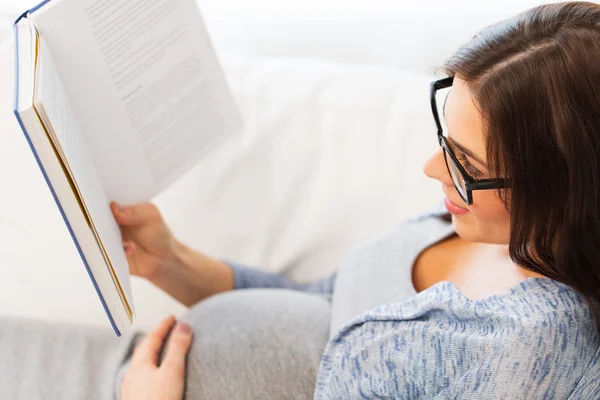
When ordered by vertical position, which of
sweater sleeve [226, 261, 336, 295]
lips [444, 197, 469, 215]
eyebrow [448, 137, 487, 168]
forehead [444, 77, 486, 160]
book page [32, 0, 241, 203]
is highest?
book page [32, 0, 241, 203]

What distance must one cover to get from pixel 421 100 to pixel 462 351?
0.53 meters

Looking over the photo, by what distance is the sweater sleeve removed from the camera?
1160mm

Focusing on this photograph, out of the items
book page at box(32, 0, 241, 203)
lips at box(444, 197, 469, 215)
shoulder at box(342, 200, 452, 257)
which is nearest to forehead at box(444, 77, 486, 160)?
lips at box(444, 197, 469, 215)

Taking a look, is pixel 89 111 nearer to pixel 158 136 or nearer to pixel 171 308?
pixel 158 136

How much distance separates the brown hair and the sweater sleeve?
452 millimetres

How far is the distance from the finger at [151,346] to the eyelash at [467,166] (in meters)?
0.49

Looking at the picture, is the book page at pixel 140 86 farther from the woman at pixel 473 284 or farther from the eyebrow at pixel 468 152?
the eyebrow at pixel 468 152

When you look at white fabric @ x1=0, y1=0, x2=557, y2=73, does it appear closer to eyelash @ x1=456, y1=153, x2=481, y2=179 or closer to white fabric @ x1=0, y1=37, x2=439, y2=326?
white fabric @ x1=0, y1=37, x2=439, y2=326

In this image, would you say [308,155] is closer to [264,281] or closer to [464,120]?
[264,281]

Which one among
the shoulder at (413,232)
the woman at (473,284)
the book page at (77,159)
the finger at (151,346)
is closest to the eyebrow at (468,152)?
the woman at (473,284)

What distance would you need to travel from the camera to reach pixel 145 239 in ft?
3.37

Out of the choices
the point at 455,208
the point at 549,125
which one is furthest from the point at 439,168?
the point at 549,125

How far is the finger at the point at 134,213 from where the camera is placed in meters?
0.95

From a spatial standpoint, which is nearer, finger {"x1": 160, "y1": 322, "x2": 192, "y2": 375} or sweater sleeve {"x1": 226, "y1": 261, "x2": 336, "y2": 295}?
finger {"x1": 160, "y1": 322, "x2": 192, "y2": 375}
